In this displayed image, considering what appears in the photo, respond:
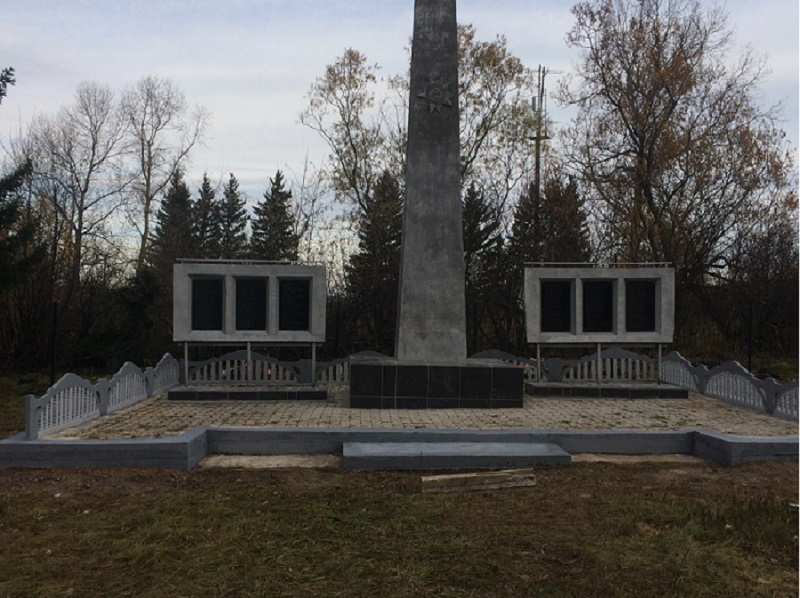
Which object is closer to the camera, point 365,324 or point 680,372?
point 680,372

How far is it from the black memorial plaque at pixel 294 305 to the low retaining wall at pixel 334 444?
147 inches

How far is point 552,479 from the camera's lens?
594 cm

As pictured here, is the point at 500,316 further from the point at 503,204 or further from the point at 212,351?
the point at 212,351

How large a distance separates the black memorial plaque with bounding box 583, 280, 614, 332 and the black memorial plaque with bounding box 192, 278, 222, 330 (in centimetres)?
642

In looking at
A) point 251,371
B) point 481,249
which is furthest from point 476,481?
point 481,249

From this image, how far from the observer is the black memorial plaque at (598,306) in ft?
36.9

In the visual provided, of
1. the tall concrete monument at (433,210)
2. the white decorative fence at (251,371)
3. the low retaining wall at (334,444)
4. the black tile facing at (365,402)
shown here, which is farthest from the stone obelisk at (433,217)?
the low retaining wall at (334,444)

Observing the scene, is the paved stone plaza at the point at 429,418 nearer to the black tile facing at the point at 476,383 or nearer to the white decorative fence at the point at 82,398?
the white decorative fence at the point at 82,398

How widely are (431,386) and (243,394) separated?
10.2 ft

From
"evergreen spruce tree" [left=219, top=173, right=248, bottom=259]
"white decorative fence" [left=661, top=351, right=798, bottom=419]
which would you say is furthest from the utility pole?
"evergreen spruce tree" [left=219, top=173, right=248, bottom=259]

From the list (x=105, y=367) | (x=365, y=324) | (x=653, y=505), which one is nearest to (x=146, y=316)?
(x=105, y=367)

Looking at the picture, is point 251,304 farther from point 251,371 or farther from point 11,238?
point 11,238

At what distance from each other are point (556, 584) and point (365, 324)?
528 inches

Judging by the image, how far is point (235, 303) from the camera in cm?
1045
